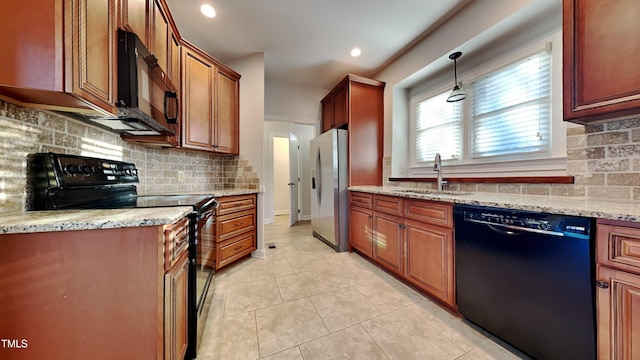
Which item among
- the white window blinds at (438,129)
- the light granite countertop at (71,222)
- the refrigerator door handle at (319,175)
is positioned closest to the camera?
the light granite countertop at (71,222)

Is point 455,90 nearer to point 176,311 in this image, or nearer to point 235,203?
point 235,203

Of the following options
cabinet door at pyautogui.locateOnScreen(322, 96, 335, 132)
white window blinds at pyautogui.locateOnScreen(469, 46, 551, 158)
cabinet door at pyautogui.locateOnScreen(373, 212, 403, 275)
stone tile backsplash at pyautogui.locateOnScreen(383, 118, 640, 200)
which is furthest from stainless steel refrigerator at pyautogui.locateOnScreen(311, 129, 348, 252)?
stone tile backsplash at pyautogui.locateOnScreen(383, 118, 640, 200)

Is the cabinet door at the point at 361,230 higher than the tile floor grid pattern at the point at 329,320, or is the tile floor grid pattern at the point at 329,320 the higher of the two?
the cabinet door at the point at 361,230

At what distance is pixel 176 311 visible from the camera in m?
0.97

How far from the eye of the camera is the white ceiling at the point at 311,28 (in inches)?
77.0

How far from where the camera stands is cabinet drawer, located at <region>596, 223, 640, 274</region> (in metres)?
0.81

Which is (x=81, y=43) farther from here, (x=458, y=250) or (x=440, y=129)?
(x=440, y=129)

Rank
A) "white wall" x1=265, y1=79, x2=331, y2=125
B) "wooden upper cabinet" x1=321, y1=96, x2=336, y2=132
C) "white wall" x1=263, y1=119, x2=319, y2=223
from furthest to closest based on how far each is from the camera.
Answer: "white wall" x1=263, y1=119, x2=319, y2=223, "white wall" x1=265, y1=79, x2=331, y2=125, "wooden upper cabinet" x1=321, y1=96, x2=336, y2=132

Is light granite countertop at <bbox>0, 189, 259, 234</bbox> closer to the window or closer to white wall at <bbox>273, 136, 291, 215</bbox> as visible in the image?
the window

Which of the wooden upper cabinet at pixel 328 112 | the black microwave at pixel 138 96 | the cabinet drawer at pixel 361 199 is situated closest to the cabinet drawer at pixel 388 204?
the cabinet drawer at pixel 361 199

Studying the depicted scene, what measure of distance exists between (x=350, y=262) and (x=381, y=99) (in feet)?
7.54

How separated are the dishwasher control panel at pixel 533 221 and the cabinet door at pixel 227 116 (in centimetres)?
253

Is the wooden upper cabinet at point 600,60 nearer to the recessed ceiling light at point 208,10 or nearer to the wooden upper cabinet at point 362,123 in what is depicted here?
the wooden upper cabinet at point 362,123

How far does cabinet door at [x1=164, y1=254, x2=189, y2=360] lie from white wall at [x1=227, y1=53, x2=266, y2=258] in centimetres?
155
